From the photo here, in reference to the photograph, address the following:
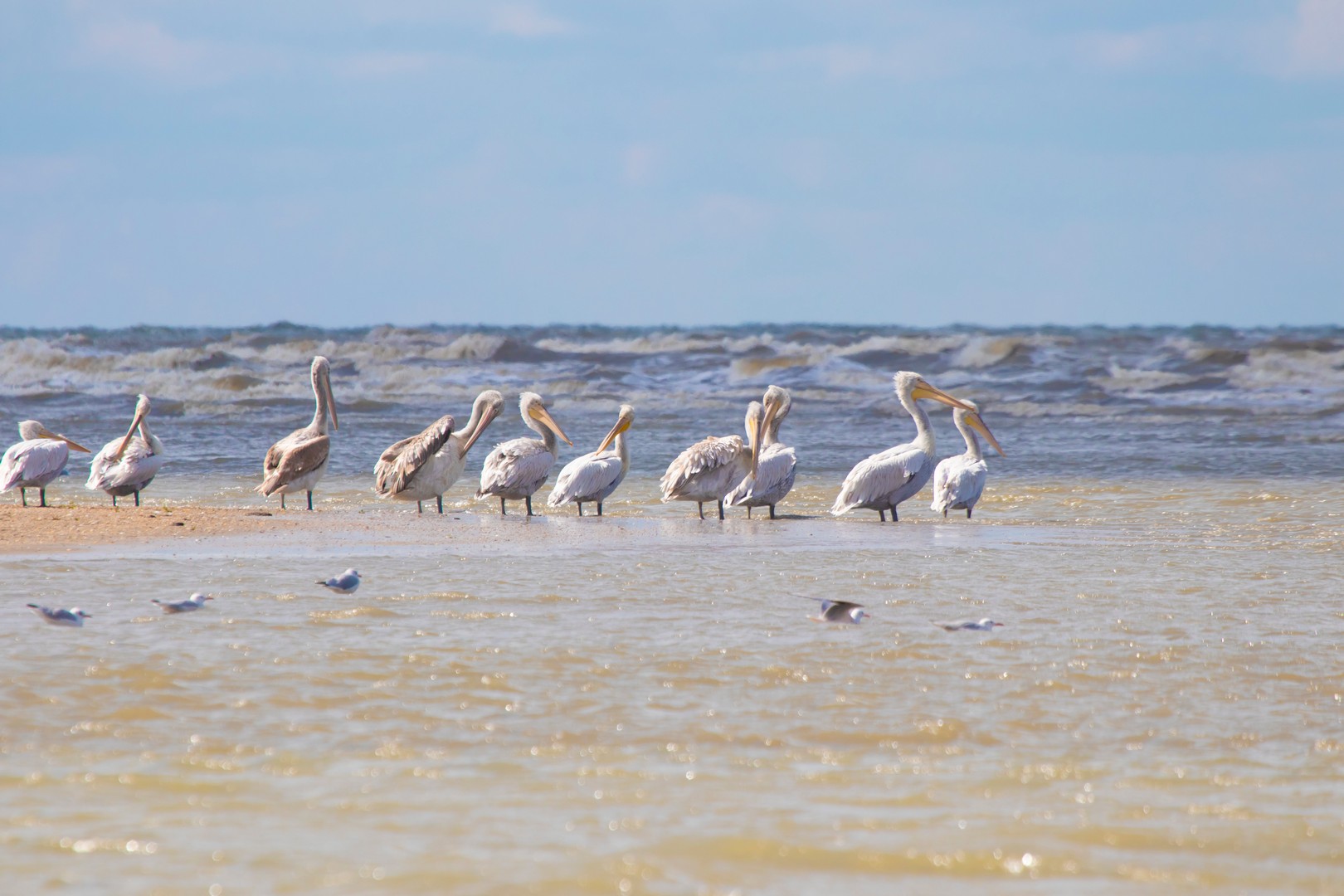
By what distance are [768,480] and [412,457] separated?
2550 mm

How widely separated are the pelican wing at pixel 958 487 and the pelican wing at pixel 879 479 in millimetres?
199

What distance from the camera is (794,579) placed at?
21.9ft

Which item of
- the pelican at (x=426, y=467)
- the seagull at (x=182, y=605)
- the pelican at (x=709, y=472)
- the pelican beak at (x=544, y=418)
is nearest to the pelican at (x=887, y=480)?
the pelican at (x=709, y=472)

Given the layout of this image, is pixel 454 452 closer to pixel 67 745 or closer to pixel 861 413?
pixel 67 745

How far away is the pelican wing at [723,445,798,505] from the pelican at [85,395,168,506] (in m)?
4.33

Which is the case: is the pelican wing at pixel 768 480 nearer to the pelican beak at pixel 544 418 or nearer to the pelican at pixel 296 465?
the pelican beak at pixel 544 418

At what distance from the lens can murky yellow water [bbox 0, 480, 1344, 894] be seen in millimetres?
2889

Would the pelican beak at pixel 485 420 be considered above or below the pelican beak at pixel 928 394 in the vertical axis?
below

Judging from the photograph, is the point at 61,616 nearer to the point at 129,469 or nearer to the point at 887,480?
the point at 129,469

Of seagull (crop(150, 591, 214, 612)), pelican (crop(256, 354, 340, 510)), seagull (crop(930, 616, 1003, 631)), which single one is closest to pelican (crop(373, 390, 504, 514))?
pelican (crop(256, 354, 340, 510))

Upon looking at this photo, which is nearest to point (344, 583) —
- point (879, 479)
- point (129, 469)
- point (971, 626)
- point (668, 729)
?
A: point (668, 729)

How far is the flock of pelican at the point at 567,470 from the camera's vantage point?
417 inches

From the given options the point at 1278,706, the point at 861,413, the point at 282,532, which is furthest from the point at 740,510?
the point at 861,413

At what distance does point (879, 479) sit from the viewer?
34.6ft
